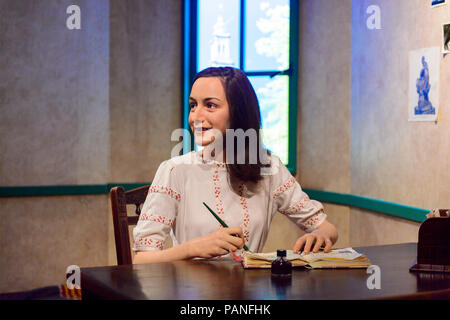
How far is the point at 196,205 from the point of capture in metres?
2.06

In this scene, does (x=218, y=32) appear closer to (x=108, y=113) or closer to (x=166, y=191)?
(x=108, y=113)

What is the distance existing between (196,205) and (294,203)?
16.5 inches

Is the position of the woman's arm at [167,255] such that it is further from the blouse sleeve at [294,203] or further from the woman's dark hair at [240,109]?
the blouse sleeve at [294,203]

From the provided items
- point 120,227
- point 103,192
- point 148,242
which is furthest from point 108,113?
point 148,242

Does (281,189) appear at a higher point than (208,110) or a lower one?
lower

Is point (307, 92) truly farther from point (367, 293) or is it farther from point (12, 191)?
point (367, 293)

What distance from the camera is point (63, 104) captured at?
4441mm

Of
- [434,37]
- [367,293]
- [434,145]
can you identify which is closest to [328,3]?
[434,37]

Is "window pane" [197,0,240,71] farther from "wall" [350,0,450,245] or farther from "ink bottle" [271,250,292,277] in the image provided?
"ink bottle" [271,250,292,277]

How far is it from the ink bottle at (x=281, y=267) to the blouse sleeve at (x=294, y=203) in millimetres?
561

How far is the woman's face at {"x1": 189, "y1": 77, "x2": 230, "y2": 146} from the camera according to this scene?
2.04m

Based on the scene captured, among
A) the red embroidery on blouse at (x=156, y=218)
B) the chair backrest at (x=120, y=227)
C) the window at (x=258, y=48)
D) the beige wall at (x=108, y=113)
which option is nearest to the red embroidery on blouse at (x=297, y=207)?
the red embroidery on blouse at (x=156, y=218)
